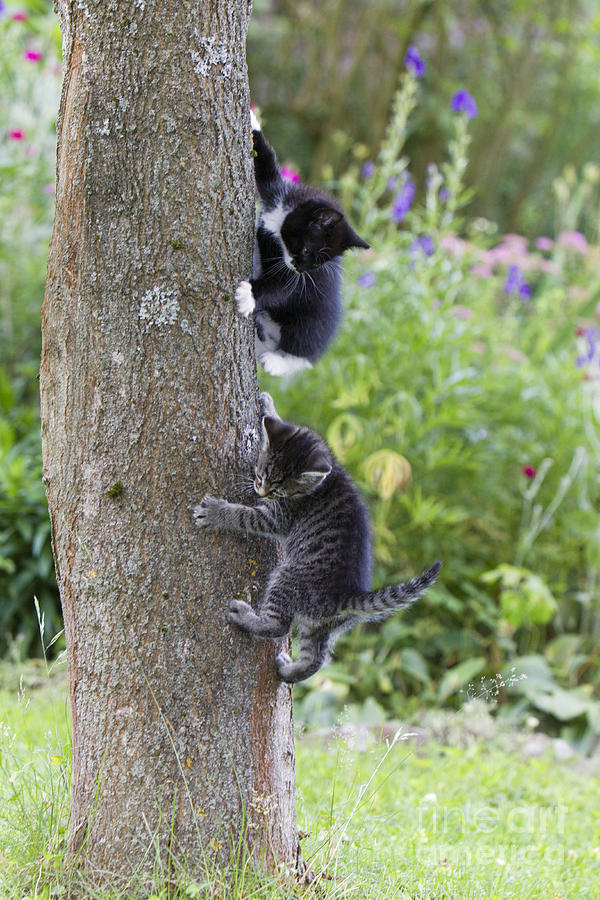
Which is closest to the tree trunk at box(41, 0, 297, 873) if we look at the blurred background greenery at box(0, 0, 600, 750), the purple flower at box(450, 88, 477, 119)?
the blurred background greenery at box(0, 0, 600, 750)

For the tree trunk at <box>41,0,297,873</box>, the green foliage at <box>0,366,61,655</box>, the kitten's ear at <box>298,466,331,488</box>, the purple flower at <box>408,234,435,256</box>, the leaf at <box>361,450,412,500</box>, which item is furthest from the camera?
the purple flower at <box>408,234,435,256</box>

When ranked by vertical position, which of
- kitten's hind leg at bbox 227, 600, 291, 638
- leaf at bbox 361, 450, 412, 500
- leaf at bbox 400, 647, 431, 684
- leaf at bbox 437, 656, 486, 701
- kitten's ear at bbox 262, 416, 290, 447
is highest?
kitten's ear at bbox 262, 416, 290, 447

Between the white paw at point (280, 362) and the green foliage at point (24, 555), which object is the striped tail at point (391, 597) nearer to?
the white paw at point (280, 362)

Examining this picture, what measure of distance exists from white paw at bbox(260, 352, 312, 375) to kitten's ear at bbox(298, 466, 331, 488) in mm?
683

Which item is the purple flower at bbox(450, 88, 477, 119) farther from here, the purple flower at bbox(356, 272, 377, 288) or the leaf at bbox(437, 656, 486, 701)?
the leaf at bbox(437, 656, 486, 701)

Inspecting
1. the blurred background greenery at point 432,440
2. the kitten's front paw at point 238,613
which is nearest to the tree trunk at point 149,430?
the kitten's front paw at point 238,613

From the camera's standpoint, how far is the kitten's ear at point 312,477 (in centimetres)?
225

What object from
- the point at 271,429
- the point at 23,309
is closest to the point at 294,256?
the point at 271,429

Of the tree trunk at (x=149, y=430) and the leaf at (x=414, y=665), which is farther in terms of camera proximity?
the leaf at (x=414, y=665)

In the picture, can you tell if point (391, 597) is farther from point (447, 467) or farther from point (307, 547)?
point (447, 467)

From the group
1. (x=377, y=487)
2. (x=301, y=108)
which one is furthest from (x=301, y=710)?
(x=301, y=108)

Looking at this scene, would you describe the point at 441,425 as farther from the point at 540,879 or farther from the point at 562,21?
the point at 562,21

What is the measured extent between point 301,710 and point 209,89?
302cm

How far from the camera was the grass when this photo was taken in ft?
6.68
